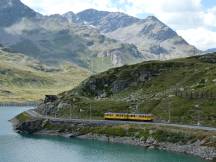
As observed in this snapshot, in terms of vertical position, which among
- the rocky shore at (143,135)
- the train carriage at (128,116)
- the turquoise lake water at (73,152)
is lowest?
the turquoise lake water at (73,152)

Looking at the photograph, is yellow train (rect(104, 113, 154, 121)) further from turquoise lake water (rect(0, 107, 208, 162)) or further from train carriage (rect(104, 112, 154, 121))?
turquoise lake water (rect(0, 107, 208, 162))

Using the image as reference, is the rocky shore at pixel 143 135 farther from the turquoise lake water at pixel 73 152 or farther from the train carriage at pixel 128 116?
the train carriage at pixel 128 116

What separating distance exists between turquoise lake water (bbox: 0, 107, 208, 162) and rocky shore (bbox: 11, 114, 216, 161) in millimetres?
3856

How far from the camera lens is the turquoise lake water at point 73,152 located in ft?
450

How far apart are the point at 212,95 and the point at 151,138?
134 feet

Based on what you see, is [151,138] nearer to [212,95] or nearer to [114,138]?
[114,138]

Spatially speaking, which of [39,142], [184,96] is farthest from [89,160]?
[184,96]

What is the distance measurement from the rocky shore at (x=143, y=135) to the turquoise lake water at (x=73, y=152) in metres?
3.86

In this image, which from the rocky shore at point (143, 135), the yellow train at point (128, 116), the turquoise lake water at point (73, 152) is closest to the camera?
the turquoise lake water at point (73, 152)

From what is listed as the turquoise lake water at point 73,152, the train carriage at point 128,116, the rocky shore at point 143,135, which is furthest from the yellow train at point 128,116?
the turquoise lake water at point 73,152

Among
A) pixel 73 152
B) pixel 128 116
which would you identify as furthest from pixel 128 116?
pixel 73 152

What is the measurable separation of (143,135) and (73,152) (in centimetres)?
2561

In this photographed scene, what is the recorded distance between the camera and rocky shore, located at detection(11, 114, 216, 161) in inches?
5477

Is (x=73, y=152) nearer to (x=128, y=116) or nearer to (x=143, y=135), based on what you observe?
(x=143, y=135)
